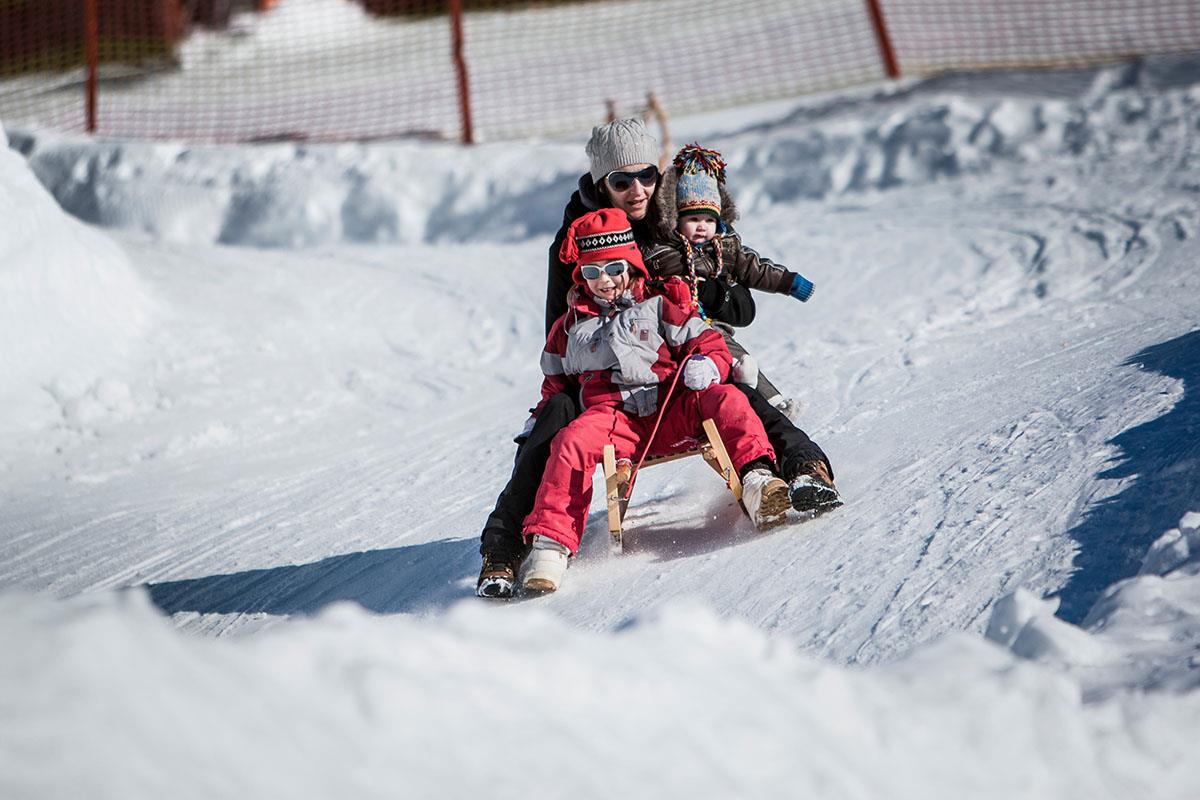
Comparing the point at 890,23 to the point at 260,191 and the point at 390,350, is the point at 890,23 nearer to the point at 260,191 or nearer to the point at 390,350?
the point at 260,191

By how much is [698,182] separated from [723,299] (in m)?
0.38

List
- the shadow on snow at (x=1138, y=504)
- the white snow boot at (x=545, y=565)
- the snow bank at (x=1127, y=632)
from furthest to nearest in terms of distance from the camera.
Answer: the white snow boot at (x=545, y=565)
the shadow on snow at (x=1138, y=504)
the snow bank at (x=1127, y=632)

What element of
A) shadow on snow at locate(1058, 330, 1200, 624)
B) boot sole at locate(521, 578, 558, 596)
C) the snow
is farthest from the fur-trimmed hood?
shadow on snow at locate(1058, 330, 1200, 624)

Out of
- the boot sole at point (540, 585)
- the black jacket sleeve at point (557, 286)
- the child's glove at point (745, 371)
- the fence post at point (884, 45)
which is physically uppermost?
the fence post at point (884, 45)

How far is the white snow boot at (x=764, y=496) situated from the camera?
11.0 ft

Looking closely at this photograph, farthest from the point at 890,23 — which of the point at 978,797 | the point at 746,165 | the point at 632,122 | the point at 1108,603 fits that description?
the point at 978,797

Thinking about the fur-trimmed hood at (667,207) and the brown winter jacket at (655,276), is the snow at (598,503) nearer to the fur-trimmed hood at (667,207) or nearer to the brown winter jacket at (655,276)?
the brown winter jacket at (655,276)

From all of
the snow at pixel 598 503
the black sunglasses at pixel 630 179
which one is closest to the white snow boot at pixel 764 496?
the snow at pixel 598 503

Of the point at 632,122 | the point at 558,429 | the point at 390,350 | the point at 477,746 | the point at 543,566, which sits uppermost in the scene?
the point at 632,122

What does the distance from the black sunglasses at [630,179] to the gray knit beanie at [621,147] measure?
0.10 ft

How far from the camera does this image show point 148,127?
12.2 m

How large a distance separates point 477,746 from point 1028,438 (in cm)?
269

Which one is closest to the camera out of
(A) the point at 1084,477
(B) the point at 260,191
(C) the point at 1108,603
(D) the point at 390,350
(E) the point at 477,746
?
(E) the point at 477,746

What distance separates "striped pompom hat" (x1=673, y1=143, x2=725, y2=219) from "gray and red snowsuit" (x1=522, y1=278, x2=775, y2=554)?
283 millimetres
